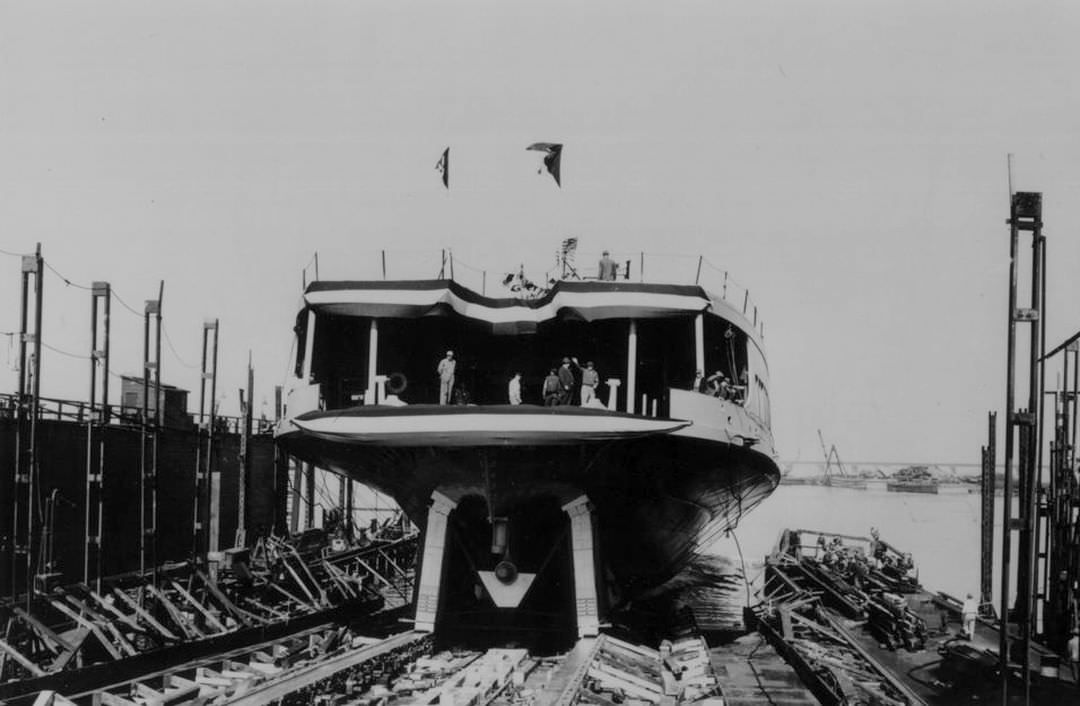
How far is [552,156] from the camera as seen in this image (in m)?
14.7

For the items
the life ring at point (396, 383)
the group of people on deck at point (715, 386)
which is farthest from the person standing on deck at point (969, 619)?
the life ring at point (396, 383)

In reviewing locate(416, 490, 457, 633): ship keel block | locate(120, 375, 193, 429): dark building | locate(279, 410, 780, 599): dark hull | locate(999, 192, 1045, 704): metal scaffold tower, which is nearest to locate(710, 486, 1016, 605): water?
locate(279, 410, 780, 599): dark hull

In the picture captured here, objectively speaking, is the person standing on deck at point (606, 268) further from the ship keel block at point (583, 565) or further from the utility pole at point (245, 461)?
the utility pole at point (245, 461)

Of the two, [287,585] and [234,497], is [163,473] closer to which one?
[234,497]

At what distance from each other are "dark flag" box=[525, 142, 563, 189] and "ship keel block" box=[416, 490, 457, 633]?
5.30 m

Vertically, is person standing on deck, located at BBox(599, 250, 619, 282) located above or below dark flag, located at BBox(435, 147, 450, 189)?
below

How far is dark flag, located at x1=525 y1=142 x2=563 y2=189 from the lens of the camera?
47.9ft

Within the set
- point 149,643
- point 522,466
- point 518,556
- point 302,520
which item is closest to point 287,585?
point 149,643

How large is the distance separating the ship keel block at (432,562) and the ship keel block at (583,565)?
169 centimetres

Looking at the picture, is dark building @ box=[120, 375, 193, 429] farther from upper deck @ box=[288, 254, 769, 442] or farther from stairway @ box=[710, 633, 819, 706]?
stairway @ box=[710, 633, 819, 706]

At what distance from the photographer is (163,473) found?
23.7m

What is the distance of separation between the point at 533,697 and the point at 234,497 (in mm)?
21438

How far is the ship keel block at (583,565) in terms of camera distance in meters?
12.0

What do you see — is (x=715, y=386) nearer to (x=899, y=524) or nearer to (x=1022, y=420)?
(x=1022, y=420)
